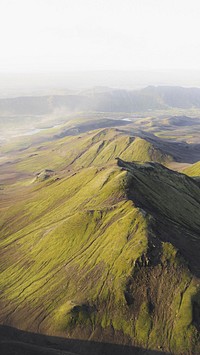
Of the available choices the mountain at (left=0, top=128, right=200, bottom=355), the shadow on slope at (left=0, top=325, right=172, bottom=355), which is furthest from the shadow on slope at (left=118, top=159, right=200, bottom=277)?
the shadow on slope at (left=0, top=325, right=172, bottom=355)

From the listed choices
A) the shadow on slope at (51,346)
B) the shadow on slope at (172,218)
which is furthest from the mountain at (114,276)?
the shadow on slope at (51,346)

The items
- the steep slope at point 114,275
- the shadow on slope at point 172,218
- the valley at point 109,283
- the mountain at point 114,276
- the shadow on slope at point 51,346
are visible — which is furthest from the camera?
the shadow on slope at point 172,218

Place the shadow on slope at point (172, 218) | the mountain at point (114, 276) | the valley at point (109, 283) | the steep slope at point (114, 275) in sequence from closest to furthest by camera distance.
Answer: the valley at point (109, 283) → the mountain at point (114, 276) → the steep slope at point (114, 275) → the shadow on slope at point (172, 218)

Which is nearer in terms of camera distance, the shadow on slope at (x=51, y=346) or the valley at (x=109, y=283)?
the shadow on slope at (x=51, y=346)

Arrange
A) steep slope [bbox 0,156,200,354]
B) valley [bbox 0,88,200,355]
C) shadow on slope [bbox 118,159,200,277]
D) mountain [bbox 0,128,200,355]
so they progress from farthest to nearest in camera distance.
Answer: shadow on slope [bbox 118,159,200,277], steep slope [bbox 0,156,200,354], mountain [bbox 0,128,200,355], valley [bbox 0,88,200,355]

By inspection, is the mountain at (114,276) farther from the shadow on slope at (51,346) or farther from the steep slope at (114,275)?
the shadow on slope at (51,346)

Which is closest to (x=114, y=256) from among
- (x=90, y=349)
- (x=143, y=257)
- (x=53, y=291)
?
(x=143, y=257)

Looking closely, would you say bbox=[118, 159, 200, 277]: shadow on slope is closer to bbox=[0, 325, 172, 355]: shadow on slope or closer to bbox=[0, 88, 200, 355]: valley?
bbox=[0, 88, 200, 355]: valley
